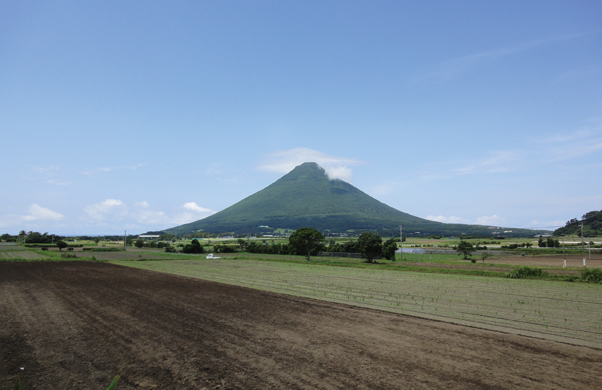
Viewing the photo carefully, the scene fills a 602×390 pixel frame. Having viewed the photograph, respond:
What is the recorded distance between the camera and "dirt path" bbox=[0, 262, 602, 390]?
9.98 metres

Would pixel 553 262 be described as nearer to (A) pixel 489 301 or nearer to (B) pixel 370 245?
(B) pixel 370 245

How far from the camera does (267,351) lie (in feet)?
41.0

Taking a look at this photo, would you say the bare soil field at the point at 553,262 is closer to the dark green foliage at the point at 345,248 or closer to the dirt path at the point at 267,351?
the dark green foliage at the point at 345,248

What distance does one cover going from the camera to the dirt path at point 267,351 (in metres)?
9.98

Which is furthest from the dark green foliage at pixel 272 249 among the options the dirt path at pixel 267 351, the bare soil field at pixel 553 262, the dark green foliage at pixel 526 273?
the dirt path at pixel 267 351

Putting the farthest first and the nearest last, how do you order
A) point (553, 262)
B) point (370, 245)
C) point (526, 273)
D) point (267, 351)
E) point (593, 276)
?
point (370, 245) → point (553, 262) → point (526, 273) → point (593, 276) → point (267, 351)

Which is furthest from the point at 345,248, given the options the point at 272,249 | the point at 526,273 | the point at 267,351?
the point at 267,351

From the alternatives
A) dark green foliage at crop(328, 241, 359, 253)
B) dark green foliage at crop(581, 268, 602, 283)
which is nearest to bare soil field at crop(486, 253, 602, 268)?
dark green foliage at crop(581, 268, 602, 283)

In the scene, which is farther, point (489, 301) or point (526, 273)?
point (526, 273)

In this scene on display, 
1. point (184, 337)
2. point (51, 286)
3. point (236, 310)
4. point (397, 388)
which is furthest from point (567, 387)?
point (51, 286)

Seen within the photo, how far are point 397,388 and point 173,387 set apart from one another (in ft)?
19.8

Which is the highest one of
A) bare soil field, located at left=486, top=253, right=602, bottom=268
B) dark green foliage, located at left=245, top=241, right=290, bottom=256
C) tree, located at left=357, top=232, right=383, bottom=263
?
tree, located at left=357, top=232, right=383, bottom=263

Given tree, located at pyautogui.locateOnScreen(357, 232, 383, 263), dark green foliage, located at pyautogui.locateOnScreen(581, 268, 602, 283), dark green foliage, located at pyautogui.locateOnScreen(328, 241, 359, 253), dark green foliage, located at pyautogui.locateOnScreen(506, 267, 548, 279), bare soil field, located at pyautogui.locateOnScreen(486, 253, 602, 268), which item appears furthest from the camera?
dark green foliage, located at pyautogui.locateOnScreen(328, 241, 359, 253)

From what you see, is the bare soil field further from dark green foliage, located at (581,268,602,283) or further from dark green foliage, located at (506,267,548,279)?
dark green foliage, located at (581,268,602,283)
